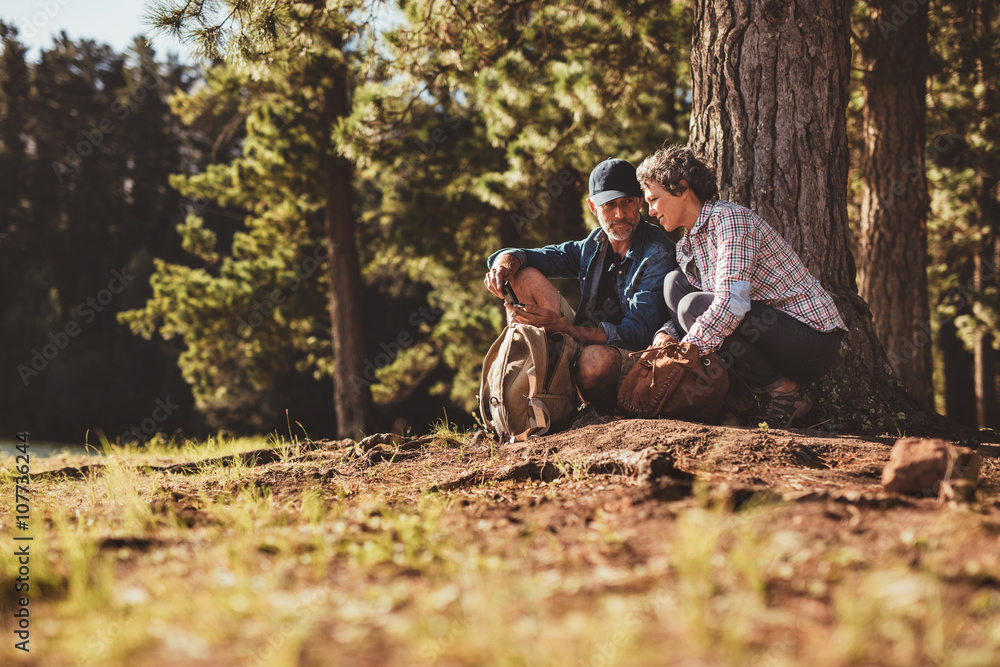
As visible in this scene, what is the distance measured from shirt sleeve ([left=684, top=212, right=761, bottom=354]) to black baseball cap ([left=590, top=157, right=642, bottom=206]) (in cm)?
61

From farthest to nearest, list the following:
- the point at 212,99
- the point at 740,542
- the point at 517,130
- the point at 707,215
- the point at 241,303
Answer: the point at 212,99 < the point at 241,303 < the point at 517,130 < the point at 707,215 < the point at 740,542

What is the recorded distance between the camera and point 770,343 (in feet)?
10.7

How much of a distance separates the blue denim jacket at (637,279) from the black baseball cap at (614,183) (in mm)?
260

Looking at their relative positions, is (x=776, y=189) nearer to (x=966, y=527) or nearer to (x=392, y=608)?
(x=966, y=527)

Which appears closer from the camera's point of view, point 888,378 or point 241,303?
point 888,378

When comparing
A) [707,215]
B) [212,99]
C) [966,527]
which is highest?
[212,99]

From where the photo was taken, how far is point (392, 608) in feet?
4.60

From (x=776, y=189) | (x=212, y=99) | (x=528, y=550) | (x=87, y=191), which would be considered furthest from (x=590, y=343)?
(x=87, y=191)

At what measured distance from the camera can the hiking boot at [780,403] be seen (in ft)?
11.4

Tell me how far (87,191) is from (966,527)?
35071 millimetres

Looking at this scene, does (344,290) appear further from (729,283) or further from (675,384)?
(729,283)

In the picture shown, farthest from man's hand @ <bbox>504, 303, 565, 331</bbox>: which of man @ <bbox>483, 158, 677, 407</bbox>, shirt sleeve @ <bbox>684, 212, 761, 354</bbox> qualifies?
shirt sleeve @ <bbox>684, 212, 761, 354</bbox>

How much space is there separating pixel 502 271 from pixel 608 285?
645mm

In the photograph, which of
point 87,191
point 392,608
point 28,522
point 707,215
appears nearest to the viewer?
point 392,608
